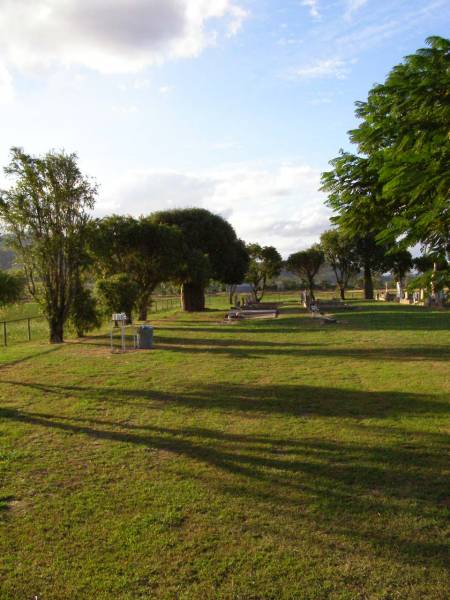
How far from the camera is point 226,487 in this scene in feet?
15.6

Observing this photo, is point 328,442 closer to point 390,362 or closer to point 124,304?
point 390,362

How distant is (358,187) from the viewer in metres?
7.55

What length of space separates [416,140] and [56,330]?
16.6 meters

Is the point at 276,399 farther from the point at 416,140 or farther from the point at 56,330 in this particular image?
the point at 56,330

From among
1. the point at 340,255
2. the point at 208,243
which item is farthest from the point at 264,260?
the point at 208,243

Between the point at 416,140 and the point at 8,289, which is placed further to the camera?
the point at 8,289

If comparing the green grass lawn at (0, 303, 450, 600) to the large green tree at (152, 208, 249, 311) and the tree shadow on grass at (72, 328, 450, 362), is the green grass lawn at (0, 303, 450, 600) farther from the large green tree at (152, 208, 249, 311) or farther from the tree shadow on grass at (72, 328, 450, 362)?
the large green tree at (152, 208, 249, 311)

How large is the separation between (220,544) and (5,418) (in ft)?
16.9

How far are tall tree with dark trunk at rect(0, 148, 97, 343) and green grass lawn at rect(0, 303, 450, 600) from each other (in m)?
9.02

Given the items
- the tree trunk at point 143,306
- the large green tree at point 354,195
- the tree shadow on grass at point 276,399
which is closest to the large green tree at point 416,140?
the large green tree at point 354,195

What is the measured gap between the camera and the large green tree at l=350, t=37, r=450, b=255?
4.11 meters

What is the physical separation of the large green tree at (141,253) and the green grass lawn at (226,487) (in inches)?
701

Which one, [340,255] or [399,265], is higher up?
[340,255]

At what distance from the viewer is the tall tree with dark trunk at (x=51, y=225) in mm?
17453
